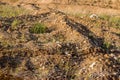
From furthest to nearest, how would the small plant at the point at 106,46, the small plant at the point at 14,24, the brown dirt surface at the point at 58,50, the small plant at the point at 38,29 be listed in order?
the small plant at the point at 14,24 → the small plant at the point at 38,29 → the small plant at the point at 106,46 → the brown dirt surface at the point at 58,50

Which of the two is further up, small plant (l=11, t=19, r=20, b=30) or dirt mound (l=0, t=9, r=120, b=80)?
small plant (l=11, t=19, r=20, b=30)

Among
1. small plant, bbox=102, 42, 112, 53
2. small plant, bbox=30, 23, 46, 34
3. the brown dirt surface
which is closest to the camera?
the brown dirt surface

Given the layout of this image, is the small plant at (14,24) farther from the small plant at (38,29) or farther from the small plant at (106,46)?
the small plant at (106,46)

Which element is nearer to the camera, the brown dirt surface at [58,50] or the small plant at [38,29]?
the brown dirt surface at [58,50]

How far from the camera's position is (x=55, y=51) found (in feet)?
29.8

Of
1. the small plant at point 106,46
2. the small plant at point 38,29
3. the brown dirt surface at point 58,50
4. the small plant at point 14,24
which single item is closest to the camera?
the brown dirt surface at point 58,50

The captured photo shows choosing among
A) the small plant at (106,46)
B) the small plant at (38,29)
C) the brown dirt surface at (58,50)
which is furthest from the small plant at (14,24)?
the small plant at (106,46)

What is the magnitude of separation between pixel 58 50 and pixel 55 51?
80 millimetres

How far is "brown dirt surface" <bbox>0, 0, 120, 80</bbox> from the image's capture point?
8281mm

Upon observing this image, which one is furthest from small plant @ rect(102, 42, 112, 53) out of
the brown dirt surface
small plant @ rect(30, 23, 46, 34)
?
small plant @ rect(30, 23, 46, 34)

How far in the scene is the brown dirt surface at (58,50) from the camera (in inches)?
326

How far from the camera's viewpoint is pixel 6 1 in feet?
69.3

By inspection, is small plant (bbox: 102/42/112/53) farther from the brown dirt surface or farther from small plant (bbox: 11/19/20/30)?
small plant (bbox: 11/19/20/30)

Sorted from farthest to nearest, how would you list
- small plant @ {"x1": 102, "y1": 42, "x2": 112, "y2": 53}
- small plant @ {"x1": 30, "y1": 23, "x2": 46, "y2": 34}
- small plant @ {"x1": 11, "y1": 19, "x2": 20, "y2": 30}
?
small plant @ {"x1": 11, "y1": 19, "x2": 20, "y2": 30}, small plant @ {"x1": 30, "y1": 23, "x2": 46, "y2": 34}, small plant @ {"x1": 102, "y1": 42, "x2": 112, "y2": 53}
